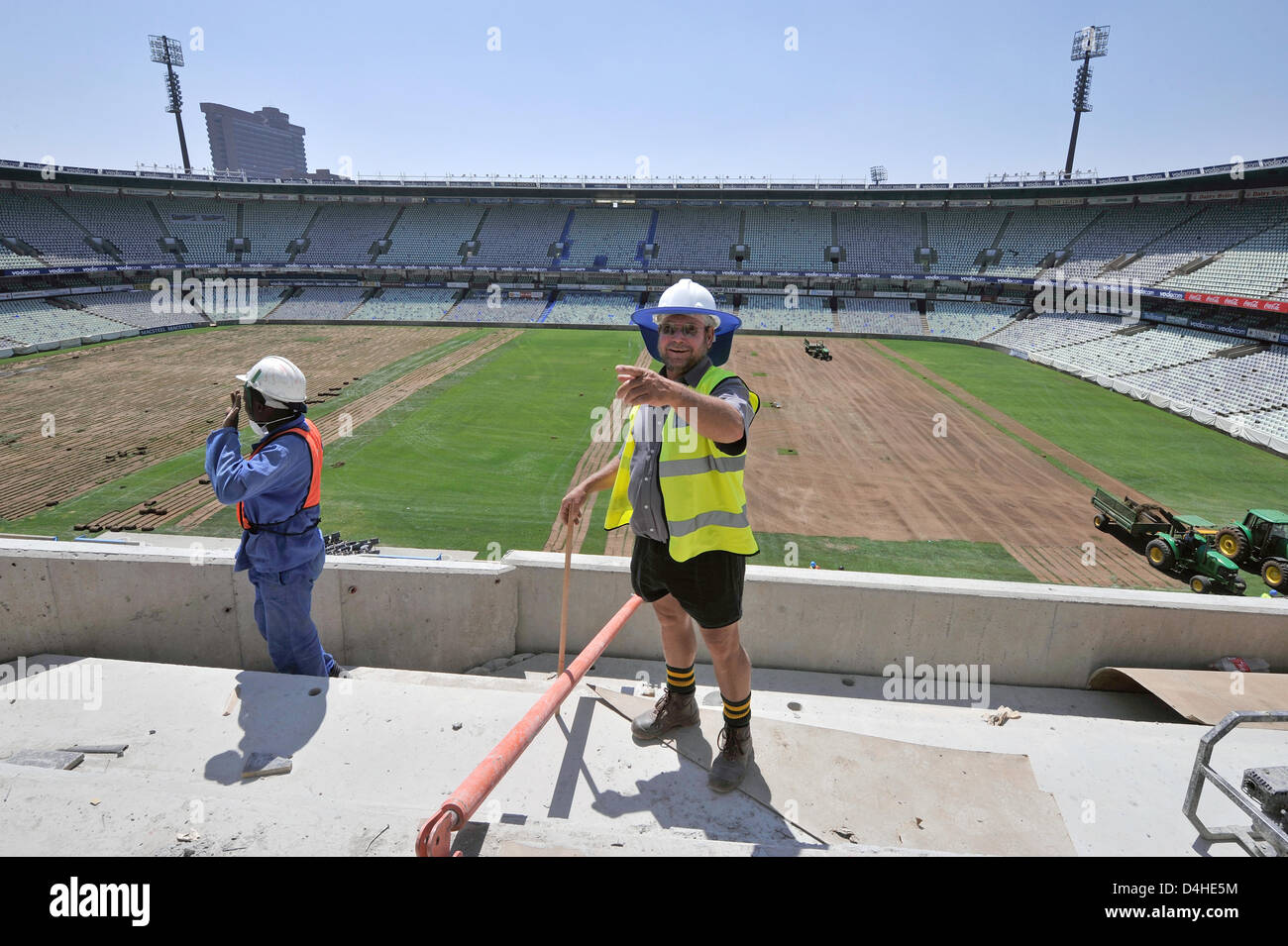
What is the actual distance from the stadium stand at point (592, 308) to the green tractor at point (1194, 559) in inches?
1366

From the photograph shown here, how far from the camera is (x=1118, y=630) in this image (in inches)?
154

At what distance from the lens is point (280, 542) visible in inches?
138

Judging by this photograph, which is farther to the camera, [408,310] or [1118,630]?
[408,310]

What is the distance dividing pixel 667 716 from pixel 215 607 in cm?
292

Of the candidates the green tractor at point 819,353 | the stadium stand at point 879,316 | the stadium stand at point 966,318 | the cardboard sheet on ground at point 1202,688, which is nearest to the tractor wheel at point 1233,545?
the cardboard sheet on ground at point 1202,688

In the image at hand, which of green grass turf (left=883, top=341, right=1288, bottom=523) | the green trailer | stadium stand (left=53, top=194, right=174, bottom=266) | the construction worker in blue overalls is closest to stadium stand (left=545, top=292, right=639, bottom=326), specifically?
green grass turf (left=883, top=341, right=1288, bottom=523)

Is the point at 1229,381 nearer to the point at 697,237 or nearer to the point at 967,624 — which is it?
the point at 967,624

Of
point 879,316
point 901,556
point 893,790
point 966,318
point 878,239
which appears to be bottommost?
point 901,556

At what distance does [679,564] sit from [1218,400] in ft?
102

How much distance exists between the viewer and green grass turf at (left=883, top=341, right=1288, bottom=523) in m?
16.9

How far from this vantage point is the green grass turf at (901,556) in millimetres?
12469

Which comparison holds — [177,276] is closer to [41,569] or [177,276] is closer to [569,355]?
[569,355]

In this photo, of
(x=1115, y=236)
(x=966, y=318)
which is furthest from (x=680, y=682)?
(x=1115, y=236)
